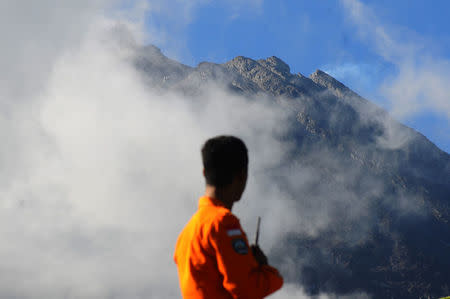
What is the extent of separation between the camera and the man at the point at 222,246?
2.92 metres

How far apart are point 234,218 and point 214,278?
43 cm

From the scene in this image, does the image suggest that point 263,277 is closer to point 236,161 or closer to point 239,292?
Result: point 239,292

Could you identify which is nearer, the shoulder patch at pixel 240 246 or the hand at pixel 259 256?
the shoulder patch at pixel 240 246

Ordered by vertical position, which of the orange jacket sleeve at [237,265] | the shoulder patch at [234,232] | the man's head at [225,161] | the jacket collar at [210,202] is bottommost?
the orange jacket sleeve at [237,265]

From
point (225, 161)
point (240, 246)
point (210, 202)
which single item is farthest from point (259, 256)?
point (225, 161)

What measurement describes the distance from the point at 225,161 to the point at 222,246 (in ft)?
2.08

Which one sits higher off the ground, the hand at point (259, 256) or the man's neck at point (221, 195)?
the man's neck at point (221, 195)

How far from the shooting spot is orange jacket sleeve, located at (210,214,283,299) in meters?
2.90

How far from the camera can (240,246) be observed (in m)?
2.93

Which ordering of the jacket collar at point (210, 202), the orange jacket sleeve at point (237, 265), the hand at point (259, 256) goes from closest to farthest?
the orange jacket sleeve at point (237, 265) < the hand at point (259, 256) < the jacket collar at point (210, 202)

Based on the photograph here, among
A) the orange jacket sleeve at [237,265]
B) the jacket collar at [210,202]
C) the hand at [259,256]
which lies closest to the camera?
the orange jacket sleeve at [237,265]

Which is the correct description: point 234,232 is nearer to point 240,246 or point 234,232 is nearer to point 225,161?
point 240,246

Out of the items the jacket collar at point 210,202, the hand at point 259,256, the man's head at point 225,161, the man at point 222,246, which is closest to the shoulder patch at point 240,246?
the man at point 222,246

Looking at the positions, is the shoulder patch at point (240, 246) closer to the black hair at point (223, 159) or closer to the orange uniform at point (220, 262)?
the orange uniform at point (220, 262)
